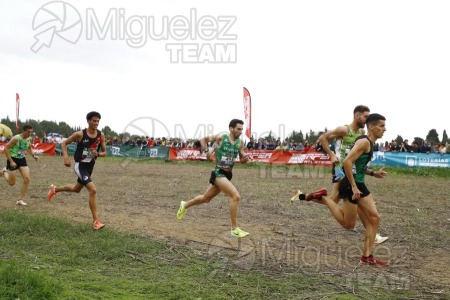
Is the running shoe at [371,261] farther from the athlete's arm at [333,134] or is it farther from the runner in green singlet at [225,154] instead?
Result: the runner in green singlet at [225,154]

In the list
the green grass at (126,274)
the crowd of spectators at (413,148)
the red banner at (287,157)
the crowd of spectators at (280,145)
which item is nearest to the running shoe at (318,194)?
the green grass at (126,274)

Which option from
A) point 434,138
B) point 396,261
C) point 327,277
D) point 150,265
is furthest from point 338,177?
point 434,138

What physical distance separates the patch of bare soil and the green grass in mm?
355

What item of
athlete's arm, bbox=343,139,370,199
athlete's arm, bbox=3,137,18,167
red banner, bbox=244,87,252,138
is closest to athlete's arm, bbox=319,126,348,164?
athlete's arm, bbox=343,139,370,199

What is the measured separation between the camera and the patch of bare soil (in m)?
6.69

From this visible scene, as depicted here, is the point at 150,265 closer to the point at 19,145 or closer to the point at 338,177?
the point at 338,177

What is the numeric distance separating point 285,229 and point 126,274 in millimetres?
4334

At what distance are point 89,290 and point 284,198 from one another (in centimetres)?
983

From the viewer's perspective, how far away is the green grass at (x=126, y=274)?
5.31 meters

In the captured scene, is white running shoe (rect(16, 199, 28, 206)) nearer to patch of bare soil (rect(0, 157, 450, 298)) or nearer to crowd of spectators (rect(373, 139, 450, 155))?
patch of bare soil (rect(0, 157, 450, 298))

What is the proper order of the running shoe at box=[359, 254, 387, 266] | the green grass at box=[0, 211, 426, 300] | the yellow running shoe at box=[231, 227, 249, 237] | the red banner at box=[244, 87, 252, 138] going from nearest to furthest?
the green grass at box=[0, 211, 426, 300] < the running shoe at box=[359, 254, 387, 266] < the yellow running shoe at box=[231, 227, 249, 237] < the red banner at box=[244, 87, 252, 138]

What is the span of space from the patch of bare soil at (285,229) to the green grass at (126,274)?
355 mm

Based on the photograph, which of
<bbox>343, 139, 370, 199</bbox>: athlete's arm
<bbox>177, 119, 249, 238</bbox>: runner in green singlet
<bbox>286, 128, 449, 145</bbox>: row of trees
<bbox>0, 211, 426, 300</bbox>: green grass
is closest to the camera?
<bbox>0, 211, 426, 300</bbox>: green grass

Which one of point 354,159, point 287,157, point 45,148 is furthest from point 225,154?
point 45,148
